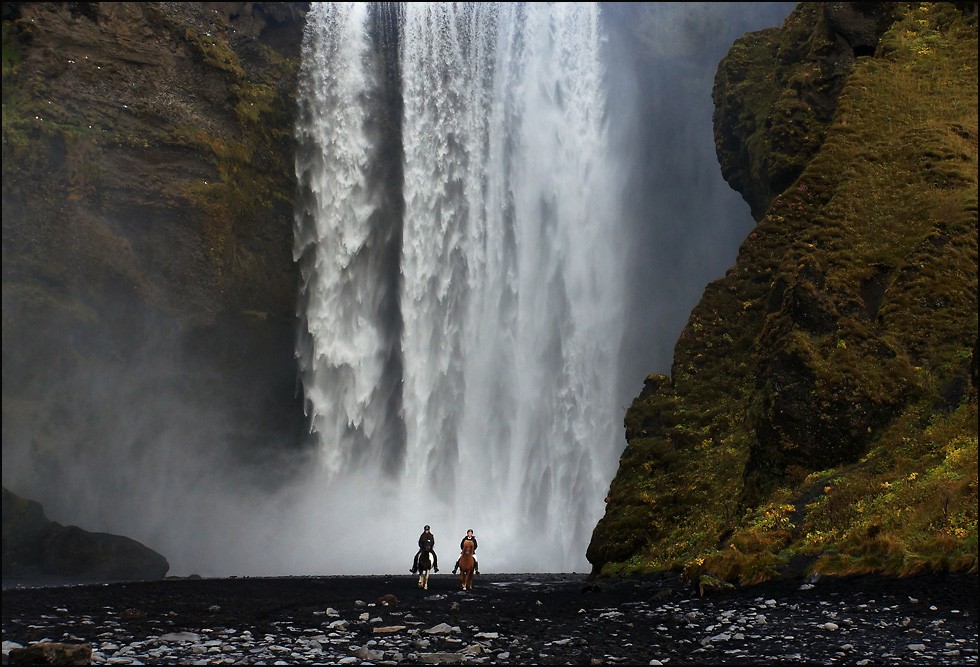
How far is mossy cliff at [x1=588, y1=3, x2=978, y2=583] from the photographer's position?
471 inches

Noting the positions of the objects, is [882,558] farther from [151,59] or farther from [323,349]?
[151,59]

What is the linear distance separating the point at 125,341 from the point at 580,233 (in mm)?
23986

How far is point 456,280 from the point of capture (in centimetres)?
3853

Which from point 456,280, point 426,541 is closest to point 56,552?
point 426,541

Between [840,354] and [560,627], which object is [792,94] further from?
[560,627]

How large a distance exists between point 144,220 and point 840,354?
29828mm

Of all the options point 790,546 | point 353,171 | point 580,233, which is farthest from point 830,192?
point 353,171

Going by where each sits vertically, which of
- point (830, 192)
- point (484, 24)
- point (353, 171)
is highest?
point (484, 24)

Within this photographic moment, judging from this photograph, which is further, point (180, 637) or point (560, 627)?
point (560, 627)

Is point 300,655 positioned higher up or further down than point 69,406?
further down

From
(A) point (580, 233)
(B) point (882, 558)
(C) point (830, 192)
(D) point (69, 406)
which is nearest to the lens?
(B) point (882, 558)

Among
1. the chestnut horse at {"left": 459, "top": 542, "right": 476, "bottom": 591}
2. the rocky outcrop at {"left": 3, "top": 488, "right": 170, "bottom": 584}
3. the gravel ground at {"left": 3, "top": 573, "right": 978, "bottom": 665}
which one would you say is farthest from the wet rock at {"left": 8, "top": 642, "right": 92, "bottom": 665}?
the rocky outcrop at {"left": 3, "top": 488, "right": 170, "bottom": 584}

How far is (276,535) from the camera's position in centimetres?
3538

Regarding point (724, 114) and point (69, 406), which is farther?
point (69, 406)
